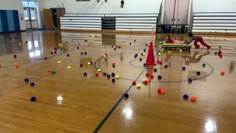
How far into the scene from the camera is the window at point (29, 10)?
46.2 feet

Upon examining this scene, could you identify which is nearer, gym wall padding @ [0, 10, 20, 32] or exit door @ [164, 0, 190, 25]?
exit door @ [164, 0, 190, 25]

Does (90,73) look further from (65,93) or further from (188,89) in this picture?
(188,89)

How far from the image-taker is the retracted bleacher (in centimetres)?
1044

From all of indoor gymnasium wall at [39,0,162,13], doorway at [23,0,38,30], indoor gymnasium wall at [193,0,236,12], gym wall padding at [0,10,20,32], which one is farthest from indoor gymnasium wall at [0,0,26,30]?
indoor gymnasium wall at [193,0,236,12]

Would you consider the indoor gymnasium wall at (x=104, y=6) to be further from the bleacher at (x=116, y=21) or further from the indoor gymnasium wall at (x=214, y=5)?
the indoor gymnasium wall at (x=214, y=5)

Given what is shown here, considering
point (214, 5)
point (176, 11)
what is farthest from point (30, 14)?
point (214, 5)

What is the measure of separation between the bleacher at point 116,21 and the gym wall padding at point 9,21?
2.85m

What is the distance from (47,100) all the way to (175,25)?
9792 mm

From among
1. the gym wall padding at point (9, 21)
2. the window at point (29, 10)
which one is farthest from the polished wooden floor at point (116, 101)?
the window at point (29, 10)

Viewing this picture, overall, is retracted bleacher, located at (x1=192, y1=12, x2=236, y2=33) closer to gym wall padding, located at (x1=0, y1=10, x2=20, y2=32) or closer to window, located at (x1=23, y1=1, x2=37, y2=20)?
gym wall padding, located at (x1=0, y1=10, x2=20, y2=32)

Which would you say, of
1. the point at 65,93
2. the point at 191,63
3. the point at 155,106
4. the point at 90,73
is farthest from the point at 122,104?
the point at 191,63

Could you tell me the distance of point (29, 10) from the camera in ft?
47.1

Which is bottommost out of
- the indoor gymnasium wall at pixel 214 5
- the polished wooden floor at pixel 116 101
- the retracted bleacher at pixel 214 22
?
the polished wooden floor at pixel 116 101

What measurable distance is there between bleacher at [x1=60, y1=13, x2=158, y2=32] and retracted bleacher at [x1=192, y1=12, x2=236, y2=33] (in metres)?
2.28
